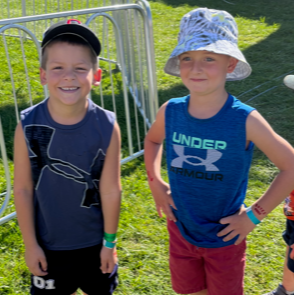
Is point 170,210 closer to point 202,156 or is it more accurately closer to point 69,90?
point 202,156

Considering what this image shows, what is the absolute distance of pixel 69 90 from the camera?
1841mm

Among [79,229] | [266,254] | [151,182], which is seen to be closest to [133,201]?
[266,254]

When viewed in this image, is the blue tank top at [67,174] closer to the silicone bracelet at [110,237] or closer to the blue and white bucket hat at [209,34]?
the silicone bracelet at [110,237]

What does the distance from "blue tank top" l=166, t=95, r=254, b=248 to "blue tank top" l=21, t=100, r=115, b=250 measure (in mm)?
346

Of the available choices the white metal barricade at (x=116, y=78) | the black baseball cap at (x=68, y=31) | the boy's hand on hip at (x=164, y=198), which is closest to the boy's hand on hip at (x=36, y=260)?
the boy's hand on hip at (x=164, y=198)

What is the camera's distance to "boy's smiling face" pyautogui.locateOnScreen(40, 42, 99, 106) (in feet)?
6.01

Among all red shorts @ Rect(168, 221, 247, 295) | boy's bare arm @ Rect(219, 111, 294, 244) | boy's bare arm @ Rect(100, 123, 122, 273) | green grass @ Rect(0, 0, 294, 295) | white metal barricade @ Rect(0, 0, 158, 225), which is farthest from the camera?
white metal barricade @ Rect(0, 0, 158, 225)

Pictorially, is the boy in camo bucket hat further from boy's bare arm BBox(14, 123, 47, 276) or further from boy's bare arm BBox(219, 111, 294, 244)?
boy's bare arm BBox(14, 123, 47, 276)

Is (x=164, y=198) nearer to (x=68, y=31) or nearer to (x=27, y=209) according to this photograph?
(x=27, y=209)

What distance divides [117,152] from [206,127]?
1.39ft

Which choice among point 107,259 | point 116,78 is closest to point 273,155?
point 107,259

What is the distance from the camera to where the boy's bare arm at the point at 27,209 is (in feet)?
6.25

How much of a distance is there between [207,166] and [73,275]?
0.82 meters

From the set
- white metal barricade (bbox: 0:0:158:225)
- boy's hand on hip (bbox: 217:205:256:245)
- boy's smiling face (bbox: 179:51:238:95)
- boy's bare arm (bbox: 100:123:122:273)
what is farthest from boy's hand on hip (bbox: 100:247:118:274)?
white metal barricade (bbox: 0:0:158:225)
